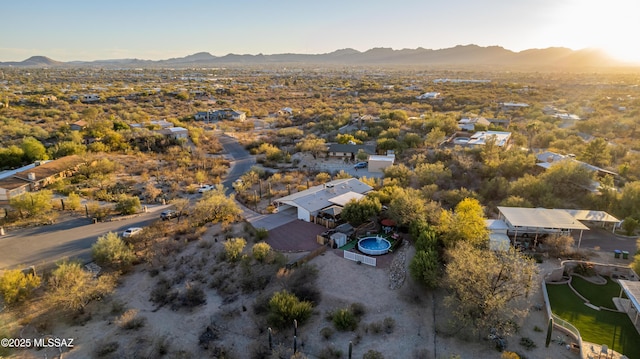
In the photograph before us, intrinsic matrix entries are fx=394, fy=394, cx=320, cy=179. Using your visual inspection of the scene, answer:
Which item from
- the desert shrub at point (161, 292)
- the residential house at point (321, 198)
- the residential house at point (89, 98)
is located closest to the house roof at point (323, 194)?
the residential house at point (321, 198)

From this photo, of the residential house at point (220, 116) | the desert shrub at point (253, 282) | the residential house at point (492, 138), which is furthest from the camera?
the residential house at point (220, 116)

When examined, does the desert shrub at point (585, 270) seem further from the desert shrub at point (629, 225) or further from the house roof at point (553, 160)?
the house roof at point (553, 160)

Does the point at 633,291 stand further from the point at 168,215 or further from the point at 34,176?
the point at 34,176

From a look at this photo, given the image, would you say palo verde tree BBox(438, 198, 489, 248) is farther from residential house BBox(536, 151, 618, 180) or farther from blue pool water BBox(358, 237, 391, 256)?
residential house BBox(536, 151, 618, 180)

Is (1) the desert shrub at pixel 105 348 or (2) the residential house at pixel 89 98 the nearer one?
(1) the desert shrub at pixel 105 348

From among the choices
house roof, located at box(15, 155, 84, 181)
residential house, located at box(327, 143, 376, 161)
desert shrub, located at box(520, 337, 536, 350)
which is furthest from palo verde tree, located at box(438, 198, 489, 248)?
house roof, located at box(15, 155, 84, 181)

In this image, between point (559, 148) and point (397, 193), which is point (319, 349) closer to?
point (397, 193)

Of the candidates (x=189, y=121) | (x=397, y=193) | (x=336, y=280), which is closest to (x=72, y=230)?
(x=336, y=280)
